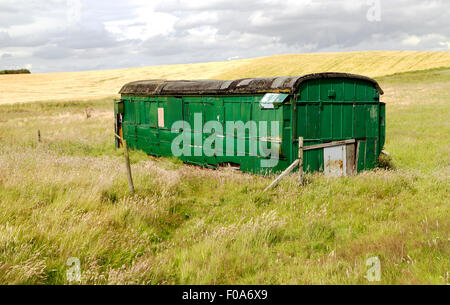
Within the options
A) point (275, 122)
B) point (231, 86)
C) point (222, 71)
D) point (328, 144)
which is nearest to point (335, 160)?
point (328, 144)

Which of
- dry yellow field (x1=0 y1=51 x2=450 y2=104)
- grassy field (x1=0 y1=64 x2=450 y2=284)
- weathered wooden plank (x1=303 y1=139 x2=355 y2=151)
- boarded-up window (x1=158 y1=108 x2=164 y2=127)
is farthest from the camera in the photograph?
dry yellow field (x1=0 y1=51 x2=450 y2=104)

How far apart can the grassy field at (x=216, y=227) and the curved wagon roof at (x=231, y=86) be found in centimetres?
250

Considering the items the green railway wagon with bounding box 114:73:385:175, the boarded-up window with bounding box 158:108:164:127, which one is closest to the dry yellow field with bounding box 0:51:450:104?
the boarded-up window with bounding box 158:108:164:127

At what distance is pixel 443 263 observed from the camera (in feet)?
16.1

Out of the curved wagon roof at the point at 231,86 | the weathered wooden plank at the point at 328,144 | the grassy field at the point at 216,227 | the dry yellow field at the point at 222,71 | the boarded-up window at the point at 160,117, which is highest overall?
the dry yellow field at the point at 222,71

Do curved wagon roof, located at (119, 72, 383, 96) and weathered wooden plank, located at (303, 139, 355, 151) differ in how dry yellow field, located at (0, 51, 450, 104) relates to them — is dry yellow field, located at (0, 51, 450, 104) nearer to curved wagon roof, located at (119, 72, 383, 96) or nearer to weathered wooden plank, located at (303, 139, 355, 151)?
curved wagon roof, located at (119, 72, 383, 96)

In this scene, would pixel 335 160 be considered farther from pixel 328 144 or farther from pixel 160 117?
pixel 160 117

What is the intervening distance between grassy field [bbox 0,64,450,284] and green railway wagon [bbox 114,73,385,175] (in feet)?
3.84

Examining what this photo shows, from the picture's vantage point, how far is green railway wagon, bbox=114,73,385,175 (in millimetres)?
10359

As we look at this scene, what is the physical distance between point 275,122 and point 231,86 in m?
2.16

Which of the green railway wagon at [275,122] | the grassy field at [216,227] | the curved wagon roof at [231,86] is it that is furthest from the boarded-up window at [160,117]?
the grassy field at [216,227]

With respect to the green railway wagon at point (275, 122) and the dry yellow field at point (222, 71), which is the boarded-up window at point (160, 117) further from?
the dry yellow field at point (222, 71)

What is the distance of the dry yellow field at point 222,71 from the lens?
50.6 meters

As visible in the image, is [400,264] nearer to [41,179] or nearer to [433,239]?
[433,239]
